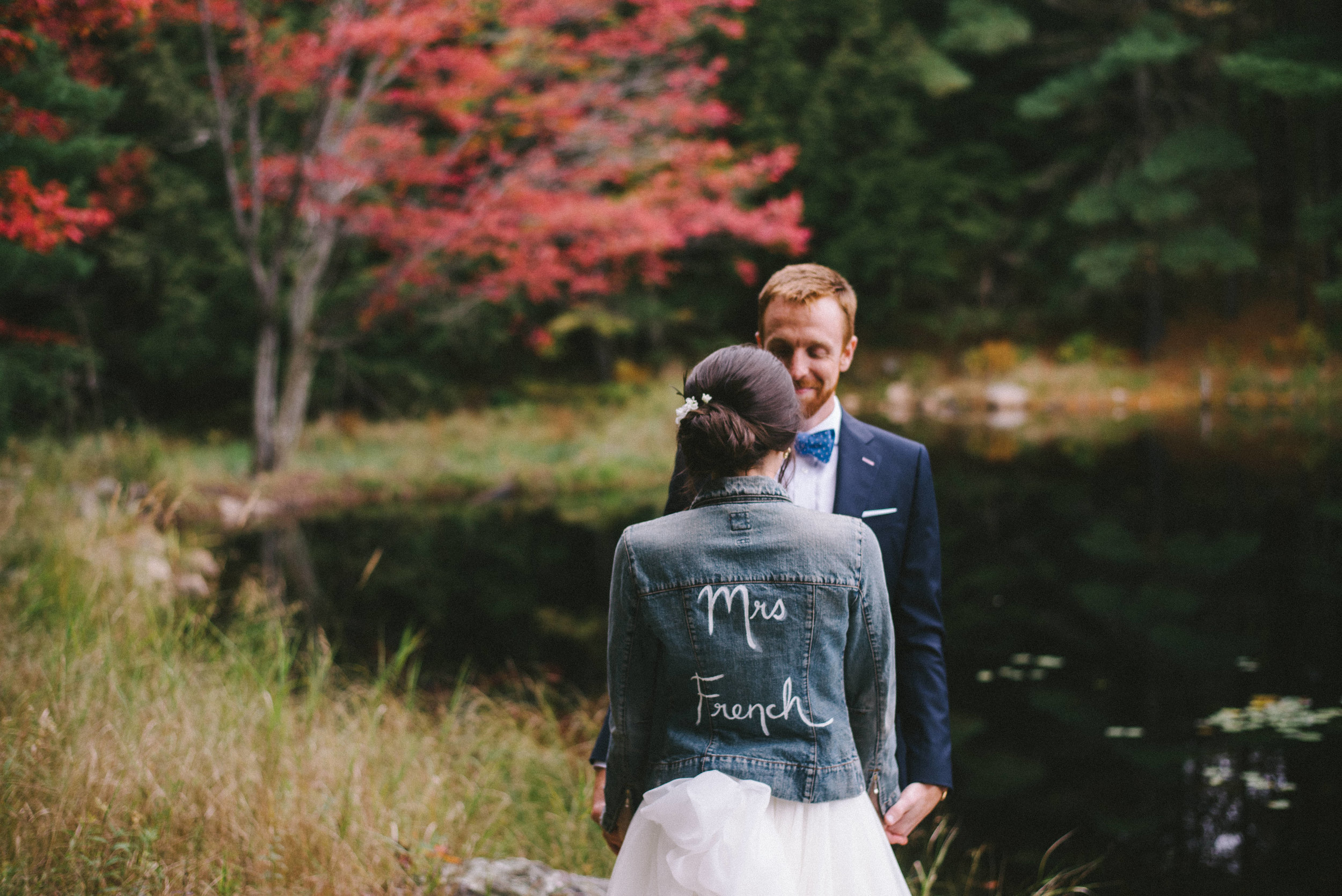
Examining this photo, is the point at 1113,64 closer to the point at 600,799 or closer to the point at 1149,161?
the point at 1149,161

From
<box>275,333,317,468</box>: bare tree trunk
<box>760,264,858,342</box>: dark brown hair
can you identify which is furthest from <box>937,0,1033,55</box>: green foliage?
<box>760,264,858,342</box>: dark brown hair

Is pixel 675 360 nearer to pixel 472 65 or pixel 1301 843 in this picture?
pixel 472 65

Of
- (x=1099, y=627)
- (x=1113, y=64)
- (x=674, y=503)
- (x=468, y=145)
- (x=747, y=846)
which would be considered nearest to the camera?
(x=747, y=846)

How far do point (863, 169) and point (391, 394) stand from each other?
10.5 meters

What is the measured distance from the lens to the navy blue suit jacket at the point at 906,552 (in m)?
1.98

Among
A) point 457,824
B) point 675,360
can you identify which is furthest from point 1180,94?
point 457,824

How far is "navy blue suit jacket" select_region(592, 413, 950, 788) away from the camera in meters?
1.98

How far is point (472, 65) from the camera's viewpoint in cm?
1038

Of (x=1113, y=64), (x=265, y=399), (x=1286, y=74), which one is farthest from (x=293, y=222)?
(x=1113, y=64)

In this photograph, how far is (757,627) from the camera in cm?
158

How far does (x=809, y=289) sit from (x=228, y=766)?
7.39ft

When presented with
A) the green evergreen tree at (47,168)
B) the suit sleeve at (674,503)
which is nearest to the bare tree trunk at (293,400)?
the green evergreen tree at (47,168)

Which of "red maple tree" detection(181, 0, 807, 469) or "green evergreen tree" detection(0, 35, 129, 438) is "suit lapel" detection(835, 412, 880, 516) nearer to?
"green evergreen tree" detection(0, 35, 129, 438)

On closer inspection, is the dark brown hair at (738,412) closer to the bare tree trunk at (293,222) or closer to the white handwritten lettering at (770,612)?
the white handwritten lettering at (770,612)
